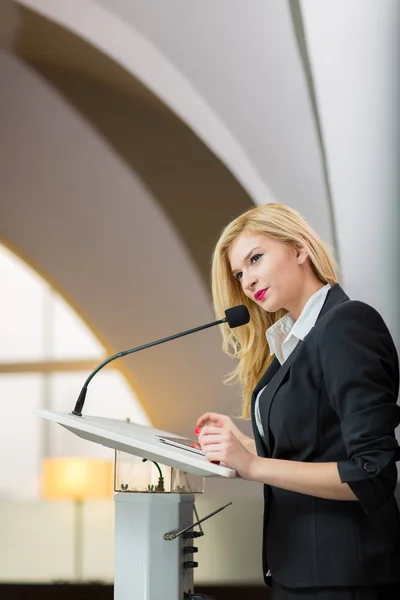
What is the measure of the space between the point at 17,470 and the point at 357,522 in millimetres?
1718

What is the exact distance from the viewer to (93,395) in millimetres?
2975

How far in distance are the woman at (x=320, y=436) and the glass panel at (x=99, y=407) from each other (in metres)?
1.10

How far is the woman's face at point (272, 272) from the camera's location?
75.2 inches

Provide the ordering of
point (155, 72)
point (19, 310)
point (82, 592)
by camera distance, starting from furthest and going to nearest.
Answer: point (19, 310) < point (155, 72) < point (82, 592)

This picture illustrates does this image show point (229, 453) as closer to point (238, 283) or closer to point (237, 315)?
point (237, 315)

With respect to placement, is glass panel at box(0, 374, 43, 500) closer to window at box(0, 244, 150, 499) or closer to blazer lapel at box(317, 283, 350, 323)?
window at box(0, 244, 150, 499)

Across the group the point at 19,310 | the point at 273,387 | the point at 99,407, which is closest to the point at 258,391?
the point at 273,387

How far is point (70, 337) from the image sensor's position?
10.1ft

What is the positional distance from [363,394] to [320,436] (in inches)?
7.6

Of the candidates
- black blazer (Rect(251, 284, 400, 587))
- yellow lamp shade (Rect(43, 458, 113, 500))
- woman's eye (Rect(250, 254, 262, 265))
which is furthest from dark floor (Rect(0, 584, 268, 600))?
woman's eye (Rect(250, 254, 262, 265))

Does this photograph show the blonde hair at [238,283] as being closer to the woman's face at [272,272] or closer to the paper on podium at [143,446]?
the woman's face at [272,272]

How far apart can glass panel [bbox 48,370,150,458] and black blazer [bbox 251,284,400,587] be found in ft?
4.00

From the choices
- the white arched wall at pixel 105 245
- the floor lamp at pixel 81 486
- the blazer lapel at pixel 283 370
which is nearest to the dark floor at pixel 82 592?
the floor lamp at pixel 81 486

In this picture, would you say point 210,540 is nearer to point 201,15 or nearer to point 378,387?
point 378,387
